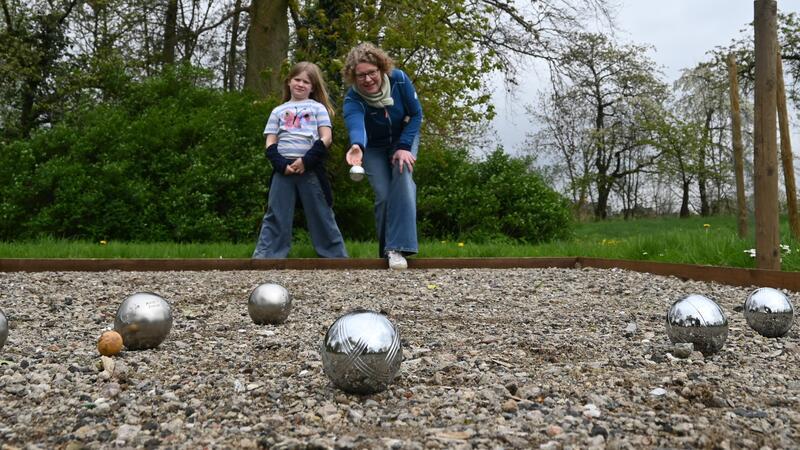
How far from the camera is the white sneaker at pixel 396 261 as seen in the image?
5.76 metres

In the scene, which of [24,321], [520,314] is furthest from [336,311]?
[24,321]

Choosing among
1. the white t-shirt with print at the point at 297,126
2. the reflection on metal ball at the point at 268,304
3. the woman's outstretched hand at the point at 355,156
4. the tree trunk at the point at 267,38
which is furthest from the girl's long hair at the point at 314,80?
the tree trunk at the point at 267,38

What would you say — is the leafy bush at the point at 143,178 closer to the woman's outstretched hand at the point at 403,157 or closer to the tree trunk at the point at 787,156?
the woman's outstretched hand at the point at 403,157

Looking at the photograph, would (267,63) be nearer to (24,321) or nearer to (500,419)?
(24,321)

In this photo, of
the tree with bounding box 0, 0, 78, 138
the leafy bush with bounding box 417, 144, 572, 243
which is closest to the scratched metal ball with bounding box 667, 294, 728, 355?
the leafy bush with bounding box 417, 144, 572, 243

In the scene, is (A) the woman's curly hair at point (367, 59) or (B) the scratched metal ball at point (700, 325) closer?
(B) the scratched metal ball at point (700, 325)

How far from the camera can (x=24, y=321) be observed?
11.1ft

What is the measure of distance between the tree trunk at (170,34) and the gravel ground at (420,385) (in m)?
12.2

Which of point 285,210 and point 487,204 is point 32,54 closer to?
point 487,204

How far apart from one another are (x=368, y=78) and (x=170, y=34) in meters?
11.2

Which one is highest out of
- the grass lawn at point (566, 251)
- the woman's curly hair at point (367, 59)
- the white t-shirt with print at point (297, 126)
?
the woman's curly hair at point (367, 59)

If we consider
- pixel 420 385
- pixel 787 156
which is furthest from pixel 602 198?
pixel 420 385

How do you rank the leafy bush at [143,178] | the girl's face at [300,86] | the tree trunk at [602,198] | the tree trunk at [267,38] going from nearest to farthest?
1. the girl's face at [300,86]
2. the leafy bush at [143,178]
3. the tree trunk at [267,38]
4. the tree trunk at [602,198]

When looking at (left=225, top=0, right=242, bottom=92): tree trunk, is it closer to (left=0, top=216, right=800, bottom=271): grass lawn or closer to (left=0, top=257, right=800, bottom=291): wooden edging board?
(left=0, top=216, right=800, bottom=271): grass lawn
